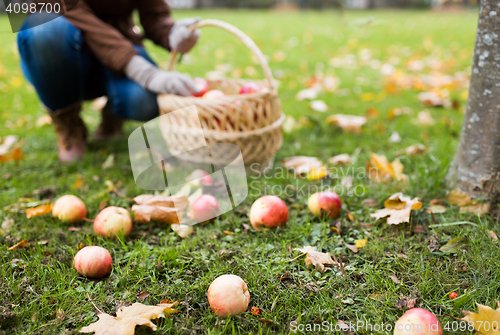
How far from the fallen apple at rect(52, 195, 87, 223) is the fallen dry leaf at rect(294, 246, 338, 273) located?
3.15ft

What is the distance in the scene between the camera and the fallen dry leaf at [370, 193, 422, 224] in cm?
147

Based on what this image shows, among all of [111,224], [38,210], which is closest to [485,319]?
[111,224]

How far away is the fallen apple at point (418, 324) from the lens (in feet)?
3.09

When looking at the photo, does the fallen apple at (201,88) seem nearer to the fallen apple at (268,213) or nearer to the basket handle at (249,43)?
the basket handle at (249,43)

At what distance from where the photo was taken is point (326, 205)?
1.57m

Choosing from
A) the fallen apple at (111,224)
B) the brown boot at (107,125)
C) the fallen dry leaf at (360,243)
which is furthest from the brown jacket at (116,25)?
the fallen dry leaf at (360,243)

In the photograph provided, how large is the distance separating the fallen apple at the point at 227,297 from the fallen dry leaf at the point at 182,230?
44 centimetres

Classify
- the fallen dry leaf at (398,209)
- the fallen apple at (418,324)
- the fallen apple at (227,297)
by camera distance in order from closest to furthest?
the fallen apple at (418,324) → the fallen apple at (227,297) → the fallen dry leaf at (398,209)

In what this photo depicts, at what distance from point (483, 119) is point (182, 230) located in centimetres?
133

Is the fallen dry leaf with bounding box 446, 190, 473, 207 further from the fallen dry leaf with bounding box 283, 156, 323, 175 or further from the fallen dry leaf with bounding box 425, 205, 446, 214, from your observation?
the fallen dry leaf with bounding box 283, 156, 323, 175

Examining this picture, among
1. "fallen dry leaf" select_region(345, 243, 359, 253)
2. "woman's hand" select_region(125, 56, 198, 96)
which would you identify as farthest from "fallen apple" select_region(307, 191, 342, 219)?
"woman's hand" select_region(125, 56, 198, 96)

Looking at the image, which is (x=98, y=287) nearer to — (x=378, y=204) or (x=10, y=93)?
(x=378, y=204)

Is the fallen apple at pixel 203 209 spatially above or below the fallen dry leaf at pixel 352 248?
above

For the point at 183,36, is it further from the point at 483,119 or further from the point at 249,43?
the point at 483,119
